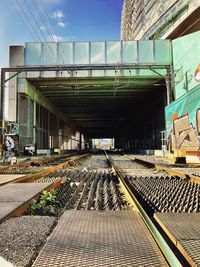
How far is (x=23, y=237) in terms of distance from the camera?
2.35 metres

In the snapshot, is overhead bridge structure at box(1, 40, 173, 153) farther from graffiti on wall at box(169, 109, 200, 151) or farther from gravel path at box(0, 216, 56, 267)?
gravel path at box(0, 216, 56, 267)

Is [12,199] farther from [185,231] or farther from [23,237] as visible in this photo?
[185,231]

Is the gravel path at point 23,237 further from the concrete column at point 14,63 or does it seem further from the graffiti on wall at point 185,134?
the concrete column at point 14,63

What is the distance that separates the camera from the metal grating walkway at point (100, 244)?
Result: 6.03 feet

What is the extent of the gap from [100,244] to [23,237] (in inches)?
30.5

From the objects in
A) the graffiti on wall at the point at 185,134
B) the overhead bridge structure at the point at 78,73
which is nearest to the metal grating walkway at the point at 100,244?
the graffiti on wall at the point at 185,134

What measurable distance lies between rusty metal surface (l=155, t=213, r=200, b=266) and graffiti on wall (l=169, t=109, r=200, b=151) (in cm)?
890

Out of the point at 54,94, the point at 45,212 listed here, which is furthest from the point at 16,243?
the point at 54,94

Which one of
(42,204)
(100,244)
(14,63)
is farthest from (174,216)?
(14,63)

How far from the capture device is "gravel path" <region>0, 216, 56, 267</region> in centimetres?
194

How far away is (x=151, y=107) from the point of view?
111ft

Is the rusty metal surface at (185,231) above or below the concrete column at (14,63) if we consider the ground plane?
below

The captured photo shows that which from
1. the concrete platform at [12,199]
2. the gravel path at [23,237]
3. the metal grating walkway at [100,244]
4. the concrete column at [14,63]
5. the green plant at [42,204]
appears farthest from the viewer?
the concrete column at [14,63]

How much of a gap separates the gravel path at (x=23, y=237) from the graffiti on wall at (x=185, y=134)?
9753 mm
